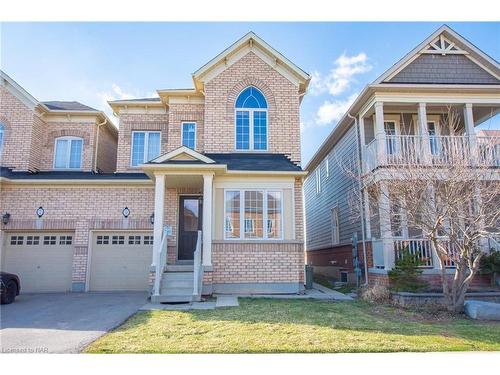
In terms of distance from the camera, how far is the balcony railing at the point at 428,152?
9.05m

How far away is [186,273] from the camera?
10.2 metres

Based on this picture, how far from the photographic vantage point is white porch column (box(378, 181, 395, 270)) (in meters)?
10.1

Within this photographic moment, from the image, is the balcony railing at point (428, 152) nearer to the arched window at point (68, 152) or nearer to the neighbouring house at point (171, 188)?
the neighbouring house at point (171, 188)

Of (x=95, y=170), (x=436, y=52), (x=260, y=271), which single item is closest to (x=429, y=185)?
(x=260, y=271)

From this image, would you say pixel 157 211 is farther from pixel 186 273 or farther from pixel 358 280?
pixel 358 280

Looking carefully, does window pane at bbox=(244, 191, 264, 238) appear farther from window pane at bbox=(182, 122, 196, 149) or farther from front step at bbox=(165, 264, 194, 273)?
window pane at bbox=(182, 122, 196, 149)

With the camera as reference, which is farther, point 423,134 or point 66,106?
point 66,106

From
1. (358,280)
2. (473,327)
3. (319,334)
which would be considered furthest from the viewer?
(358,280)

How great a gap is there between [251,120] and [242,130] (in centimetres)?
49

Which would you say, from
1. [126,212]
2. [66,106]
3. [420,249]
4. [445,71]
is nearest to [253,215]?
[126,212]

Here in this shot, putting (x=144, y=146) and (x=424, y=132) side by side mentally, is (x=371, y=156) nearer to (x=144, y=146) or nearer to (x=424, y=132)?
(x=424, y=132)

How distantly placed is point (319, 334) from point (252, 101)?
29.3 feet

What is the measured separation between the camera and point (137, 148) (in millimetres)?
14031

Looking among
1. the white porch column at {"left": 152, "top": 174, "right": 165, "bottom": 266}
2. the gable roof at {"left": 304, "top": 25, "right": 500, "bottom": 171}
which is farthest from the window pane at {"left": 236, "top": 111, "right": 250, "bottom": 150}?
the gable roof at {"left": 304, "top": 25, "right": 500, "bottom": 171}
